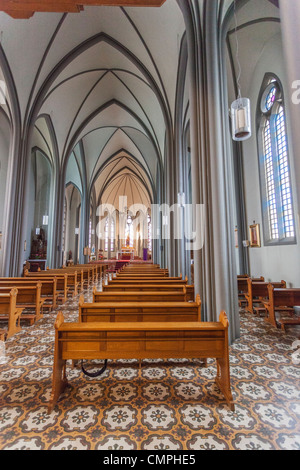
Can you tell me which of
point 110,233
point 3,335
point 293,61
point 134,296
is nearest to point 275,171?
point 134,296

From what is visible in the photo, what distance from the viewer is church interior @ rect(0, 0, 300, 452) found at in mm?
2111

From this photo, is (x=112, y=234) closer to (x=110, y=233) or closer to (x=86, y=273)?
(x=110, y=233)

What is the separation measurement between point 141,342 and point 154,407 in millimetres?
637

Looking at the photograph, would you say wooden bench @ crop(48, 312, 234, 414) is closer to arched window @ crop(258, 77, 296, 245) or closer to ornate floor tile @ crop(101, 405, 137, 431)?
ornate floor tile @ crop(101, 405, 137, 431)

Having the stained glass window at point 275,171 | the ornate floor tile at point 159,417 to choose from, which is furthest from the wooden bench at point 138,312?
the stained glass window at point 275,171

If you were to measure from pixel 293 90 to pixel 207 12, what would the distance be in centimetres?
537

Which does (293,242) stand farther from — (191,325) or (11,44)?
(11,44)

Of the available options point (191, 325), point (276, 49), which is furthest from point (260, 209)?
point (191, 325)

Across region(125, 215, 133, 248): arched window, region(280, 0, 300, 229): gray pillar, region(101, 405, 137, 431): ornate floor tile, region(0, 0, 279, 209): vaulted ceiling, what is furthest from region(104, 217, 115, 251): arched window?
region(280, 0, 300, 229): gray pillar

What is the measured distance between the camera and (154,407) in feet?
7.53

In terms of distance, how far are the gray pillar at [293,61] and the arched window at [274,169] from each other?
20.8ft

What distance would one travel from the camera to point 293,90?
165cm

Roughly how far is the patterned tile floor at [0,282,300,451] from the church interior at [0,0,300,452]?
2cm

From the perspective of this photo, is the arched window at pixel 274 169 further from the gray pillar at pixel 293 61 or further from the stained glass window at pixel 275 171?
the gray pillar at pixel 293 61
